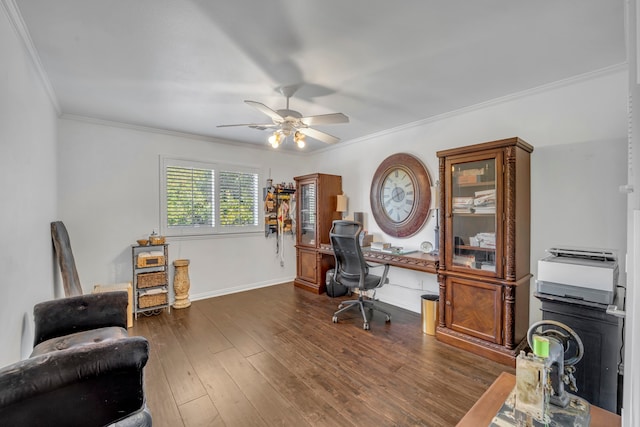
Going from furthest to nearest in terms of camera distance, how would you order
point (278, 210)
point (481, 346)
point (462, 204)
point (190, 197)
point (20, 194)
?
point (278, 210)
point (190, 197)
point (462, 204)
point (481, 346)
point (20, 194)

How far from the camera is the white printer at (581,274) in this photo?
1748 mm

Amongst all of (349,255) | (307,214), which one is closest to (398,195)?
(349,255)

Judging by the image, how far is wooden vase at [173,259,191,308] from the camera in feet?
12.7

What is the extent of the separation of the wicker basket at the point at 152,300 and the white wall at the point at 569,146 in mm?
4150

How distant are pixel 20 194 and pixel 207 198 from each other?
2.56 m

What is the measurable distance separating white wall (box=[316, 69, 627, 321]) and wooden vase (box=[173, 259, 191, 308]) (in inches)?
153

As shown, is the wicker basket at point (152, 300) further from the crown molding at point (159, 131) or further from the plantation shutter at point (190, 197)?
the crown molding at point (159, 131)

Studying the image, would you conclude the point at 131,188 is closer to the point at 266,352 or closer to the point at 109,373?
the point at 266,352

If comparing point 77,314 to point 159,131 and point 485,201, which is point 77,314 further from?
point 485,201

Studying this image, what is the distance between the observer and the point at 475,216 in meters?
2.75

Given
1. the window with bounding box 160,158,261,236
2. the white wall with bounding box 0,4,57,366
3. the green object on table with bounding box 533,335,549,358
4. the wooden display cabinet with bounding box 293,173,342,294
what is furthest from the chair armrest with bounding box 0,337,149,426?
the wooden display cabinet with bounding box 293,173,342,294

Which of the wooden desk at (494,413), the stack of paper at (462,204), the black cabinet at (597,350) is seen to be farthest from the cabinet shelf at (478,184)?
the wooden desk at (494,413)

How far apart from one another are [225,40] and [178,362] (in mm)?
2687

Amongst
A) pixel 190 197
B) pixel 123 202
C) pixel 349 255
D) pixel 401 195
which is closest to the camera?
pixel 349 255
